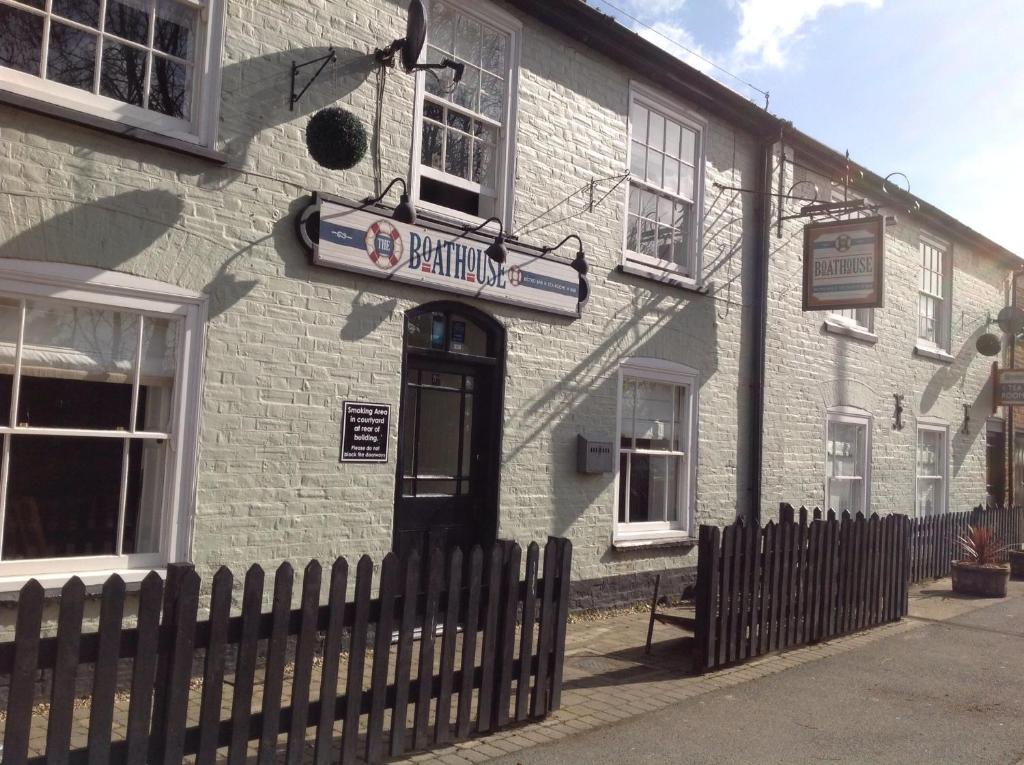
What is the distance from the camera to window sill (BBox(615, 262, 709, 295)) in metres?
9.66

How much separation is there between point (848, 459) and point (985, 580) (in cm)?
246

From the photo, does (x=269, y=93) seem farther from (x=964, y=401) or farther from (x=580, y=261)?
(x=964, y=401)

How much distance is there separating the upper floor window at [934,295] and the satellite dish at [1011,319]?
1977mm

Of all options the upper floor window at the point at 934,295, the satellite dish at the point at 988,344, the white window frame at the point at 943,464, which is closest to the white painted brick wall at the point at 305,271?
the white window frame at the point at 943,464

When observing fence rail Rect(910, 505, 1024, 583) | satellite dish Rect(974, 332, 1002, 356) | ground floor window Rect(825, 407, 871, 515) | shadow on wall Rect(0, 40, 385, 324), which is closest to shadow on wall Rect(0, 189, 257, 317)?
shadow on wall Rect(0, 40, 385, 324)

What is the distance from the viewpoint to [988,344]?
16438 millimetres

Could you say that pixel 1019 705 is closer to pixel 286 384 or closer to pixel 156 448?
pixel 286 384

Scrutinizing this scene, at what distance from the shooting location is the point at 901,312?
14.4 meters

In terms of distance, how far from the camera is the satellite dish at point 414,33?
279 inches

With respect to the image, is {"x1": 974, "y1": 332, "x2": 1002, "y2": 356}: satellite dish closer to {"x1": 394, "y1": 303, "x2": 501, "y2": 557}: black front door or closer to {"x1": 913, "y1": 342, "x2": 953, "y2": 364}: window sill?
{"x1": 913, "y1": 342, "x2": 953, "y2": 364}: window sill

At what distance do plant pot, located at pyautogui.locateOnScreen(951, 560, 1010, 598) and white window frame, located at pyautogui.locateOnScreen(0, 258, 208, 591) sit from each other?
9.91m

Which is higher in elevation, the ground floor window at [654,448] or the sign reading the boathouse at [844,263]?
the sign reading the boathouse at [844,263]

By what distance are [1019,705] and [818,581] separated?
2.02 metres

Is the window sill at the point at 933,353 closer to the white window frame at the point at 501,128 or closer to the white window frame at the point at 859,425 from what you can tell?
the white window frame at the point at 859,425
